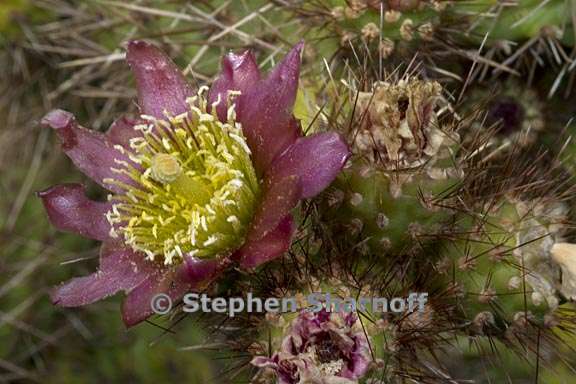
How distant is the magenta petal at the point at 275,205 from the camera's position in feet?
3.98

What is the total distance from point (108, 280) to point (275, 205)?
0.97 feet

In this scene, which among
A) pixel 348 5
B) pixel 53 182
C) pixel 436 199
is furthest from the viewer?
pixel 53 182

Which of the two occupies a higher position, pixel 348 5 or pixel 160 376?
pixel 348 5

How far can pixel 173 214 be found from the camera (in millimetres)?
1374

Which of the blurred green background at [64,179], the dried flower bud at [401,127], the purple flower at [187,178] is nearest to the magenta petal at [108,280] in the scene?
the purple flower at [187,178]

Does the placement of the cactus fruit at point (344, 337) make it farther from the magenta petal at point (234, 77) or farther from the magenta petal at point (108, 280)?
the magenta petal at point (234, 77)

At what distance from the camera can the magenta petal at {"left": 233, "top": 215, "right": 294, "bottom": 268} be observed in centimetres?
122

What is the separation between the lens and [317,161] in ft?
4.06

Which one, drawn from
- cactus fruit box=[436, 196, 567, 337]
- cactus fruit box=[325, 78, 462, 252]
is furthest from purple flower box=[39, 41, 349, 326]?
cactus fruit box=[436, 196, 567, 337]

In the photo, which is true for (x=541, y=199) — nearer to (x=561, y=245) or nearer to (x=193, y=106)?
(x=561, y=245)

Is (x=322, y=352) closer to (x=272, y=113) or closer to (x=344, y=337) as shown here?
(x=344, y=337)

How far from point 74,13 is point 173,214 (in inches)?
45.5

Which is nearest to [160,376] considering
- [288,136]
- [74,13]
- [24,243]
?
[24,243]

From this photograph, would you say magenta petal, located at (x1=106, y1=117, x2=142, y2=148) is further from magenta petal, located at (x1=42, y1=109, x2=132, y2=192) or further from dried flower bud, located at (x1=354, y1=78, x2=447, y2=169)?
dried flower bud, located at (x1=354, y1=78, x2=447, y2=169)
